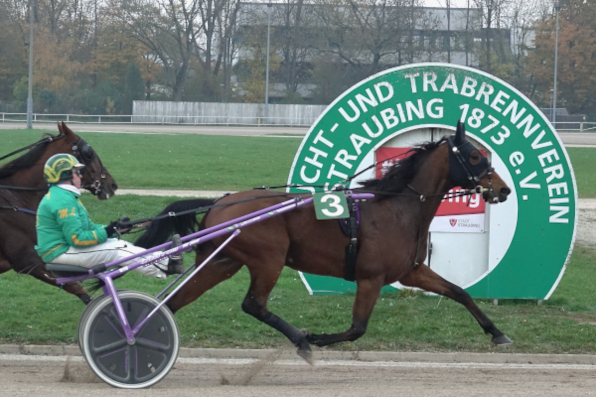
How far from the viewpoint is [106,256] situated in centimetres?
486

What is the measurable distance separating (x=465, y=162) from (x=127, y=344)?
279cm

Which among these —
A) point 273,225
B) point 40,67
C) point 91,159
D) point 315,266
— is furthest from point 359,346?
point 40,67

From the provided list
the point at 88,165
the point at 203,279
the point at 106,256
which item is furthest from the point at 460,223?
the point at 106,256

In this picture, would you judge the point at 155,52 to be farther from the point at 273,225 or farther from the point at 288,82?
the point at 273,225

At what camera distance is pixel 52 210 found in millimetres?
4688

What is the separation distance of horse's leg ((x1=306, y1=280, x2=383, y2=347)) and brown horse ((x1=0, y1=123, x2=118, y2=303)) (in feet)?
6.40

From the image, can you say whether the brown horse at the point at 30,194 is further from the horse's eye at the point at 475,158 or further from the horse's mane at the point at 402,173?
the horse's eye at the point at 475,158

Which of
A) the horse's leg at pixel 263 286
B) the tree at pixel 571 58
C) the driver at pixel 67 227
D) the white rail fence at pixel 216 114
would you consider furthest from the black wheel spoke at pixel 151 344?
the tree at pixel 571 58

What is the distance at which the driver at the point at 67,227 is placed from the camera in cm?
468

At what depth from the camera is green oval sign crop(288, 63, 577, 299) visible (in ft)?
25.0

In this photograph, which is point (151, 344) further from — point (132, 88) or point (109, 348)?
point (132, 88)

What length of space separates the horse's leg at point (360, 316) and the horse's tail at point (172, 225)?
4.16ft

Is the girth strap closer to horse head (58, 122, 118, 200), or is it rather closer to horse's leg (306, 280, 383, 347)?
horse's leg (306, 280, 383, 347)

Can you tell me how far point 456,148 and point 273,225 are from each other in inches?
59.5
